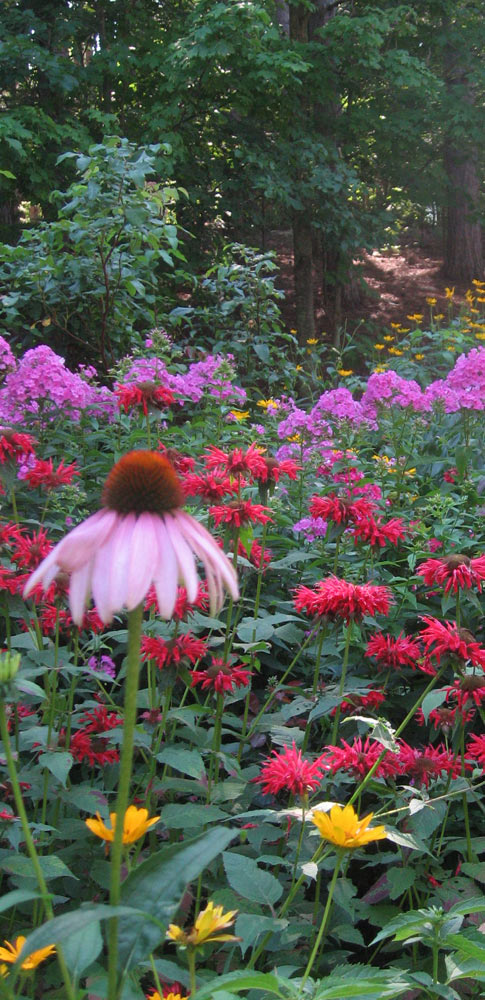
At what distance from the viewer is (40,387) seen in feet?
9.77

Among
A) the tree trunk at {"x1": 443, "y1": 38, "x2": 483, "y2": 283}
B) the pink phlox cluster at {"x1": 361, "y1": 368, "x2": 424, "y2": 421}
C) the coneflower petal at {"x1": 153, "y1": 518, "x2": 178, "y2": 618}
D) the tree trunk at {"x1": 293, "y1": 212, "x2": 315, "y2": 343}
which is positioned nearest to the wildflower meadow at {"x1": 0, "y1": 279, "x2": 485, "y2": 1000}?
the coneflower petal at {"x1": 153, "y1": 518, "x2": 178, "y2": 618}

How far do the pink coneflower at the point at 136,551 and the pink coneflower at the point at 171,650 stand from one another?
33.6 inches

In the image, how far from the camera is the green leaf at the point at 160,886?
772 millimetres

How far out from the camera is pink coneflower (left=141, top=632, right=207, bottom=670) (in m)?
1.71

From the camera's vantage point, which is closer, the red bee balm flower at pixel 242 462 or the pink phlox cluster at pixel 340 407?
the red bee balm flower at pixel 242 462

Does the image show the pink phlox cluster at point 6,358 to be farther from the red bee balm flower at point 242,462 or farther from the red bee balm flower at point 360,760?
the red bee balm flower at point 360,760

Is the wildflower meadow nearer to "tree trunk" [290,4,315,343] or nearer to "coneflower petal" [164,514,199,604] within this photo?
"coneflower petal" [164,514,199,604]

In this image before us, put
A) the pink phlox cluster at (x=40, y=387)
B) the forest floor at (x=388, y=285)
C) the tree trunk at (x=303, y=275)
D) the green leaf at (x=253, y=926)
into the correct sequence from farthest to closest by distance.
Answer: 1. the forest floor at (x=388, y=285)
2. the tree trunk at (x=303, y=275)
3. the pink phlox cluster at (x=40, y=387)
4. the green leaf at (x=253, y=926)

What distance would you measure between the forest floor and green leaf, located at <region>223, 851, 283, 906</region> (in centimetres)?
1034

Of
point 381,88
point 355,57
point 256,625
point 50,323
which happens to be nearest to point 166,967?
point 256,625

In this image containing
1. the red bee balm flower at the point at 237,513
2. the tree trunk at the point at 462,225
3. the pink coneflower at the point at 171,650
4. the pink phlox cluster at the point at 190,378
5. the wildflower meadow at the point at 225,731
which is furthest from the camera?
the tree trunk at the point at 462,225

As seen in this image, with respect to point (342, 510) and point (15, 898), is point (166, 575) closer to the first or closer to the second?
point (15, 898)

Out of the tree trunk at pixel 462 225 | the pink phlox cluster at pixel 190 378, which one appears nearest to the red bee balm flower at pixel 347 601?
the pink phlox cluster at pixel 190 378

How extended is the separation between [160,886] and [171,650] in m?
0.93
